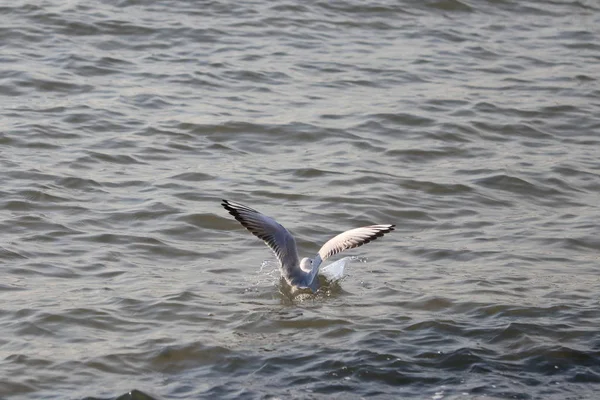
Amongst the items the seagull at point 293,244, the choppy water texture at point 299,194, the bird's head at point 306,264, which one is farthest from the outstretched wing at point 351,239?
the choppy water texture at point 299,194

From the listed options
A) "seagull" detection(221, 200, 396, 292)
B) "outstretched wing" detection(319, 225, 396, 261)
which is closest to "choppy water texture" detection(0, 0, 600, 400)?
"seagull" detection(221, 200, 396, 292)

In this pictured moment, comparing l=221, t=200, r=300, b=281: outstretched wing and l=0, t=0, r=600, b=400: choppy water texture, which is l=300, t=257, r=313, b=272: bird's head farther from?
l=0, t=0, r=600, b=400: choppy water texture

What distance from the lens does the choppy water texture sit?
707cm

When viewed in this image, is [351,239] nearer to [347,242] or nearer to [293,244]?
[347,242]

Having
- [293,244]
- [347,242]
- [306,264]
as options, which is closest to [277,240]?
[293,244]

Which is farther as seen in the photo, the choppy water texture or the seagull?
the seagull

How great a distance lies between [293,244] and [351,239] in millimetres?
433

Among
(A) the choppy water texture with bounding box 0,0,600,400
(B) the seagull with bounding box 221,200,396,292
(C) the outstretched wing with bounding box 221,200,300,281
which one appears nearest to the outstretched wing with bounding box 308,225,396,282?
(B) the seagull with bounding box 221,200,396,292

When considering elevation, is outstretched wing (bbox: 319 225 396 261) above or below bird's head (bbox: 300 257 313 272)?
above

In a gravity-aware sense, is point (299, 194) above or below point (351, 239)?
below

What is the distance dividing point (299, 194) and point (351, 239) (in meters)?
2.00

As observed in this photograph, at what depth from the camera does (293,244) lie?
836cm

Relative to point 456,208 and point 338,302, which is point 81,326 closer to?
point 338,302

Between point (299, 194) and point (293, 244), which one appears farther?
point (299, 194)
